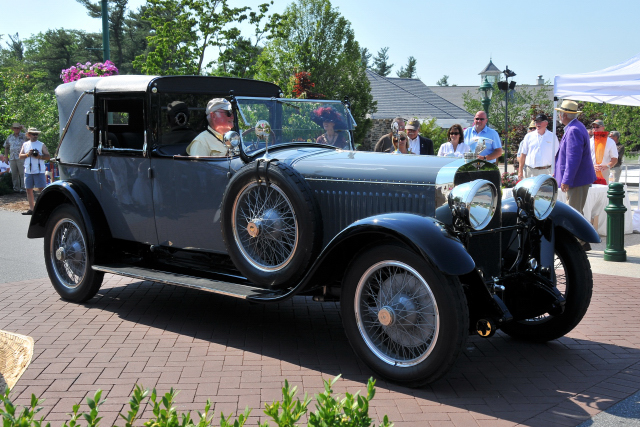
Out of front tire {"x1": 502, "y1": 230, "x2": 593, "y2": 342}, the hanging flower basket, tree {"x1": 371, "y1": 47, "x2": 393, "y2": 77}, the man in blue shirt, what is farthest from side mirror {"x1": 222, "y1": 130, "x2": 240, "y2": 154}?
tree {"x1": 371, "y1": 47, "x2": 393, "y2": 77}

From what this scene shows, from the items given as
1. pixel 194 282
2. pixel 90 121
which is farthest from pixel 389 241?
pixel 90 121

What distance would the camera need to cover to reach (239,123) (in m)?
5.18

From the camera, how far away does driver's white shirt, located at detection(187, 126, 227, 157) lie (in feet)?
17.4

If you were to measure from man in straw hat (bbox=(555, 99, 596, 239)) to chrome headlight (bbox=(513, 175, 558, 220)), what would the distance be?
14.1ft

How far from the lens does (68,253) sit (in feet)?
20.2

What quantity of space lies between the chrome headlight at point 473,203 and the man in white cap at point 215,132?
214cm

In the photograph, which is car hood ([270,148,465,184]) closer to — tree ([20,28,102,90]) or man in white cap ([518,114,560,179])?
man in white cap ([518,114,560,179])

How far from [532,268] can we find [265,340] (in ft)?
6.90

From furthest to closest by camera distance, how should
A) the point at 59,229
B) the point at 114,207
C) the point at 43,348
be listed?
the point at 59,229, the point at 114,207, the point at 43,348

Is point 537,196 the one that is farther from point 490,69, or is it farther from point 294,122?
point 490,69

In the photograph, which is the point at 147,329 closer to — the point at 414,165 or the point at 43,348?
the point at 43,348

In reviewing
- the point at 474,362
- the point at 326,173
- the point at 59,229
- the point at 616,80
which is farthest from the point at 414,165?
the point at 616,80

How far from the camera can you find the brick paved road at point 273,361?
145 inches

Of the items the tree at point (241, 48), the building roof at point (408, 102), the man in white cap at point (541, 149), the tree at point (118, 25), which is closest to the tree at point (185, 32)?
the tree at point (241, 48)
